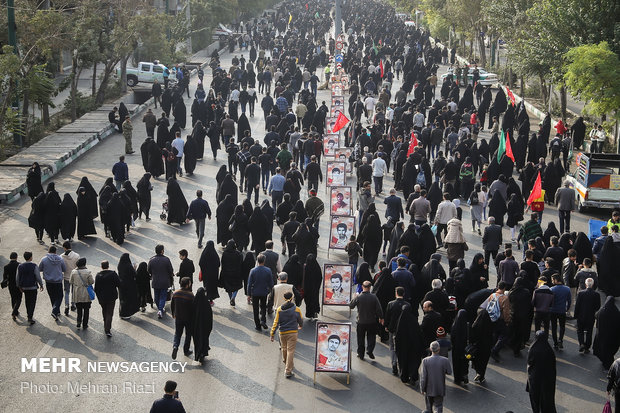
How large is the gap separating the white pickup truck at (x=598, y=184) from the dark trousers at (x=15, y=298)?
44.6 ft

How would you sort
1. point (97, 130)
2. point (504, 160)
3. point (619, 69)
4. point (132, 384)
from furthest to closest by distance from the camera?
point (97, 130) → point (619, 69) → point (504, 160) → point (132, 384)

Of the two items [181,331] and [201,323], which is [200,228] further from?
[201,323]

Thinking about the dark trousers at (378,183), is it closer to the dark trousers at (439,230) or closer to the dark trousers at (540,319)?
the dark trousers at (439,230)

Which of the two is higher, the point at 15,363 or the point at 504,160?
the point at 504,160

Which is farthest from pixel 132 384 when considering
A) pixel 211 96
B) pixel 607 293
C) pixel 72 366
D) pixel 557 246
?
pixel 211 96

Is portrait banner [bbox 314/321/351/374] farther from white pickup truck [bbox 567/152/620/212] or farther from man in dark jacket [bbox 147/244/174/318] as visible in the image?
white pickup truck [bbox 567/152/620/212]

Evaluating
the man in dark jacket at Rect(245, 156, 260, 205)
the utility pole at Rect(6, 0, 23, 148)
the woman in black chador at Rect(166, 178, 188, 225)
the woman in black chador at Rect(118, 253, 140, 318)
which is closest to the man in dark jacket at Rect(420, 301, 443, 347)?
the woman in black chador at Rect(118, 253, 140, 318)

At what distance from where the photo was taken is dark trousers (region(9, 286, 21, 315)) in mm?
14859

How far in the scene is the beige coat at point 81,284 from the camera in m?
14.2

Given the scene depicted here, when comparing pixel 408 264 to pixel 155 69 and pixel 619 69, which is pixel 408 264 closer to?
pixel 619 69

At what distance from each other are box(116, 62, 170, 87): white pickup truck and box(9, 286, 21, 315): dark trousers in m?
31.2

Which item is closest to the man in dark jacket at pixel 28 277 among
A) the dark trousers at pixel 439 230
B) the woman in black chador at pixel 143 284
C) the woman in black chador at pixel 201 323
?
the woman in black chador at pixel 143 284

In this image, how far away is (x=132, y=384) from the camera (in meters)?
12.7

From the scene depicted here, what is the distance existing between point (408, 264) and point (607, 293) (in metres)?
4.02
